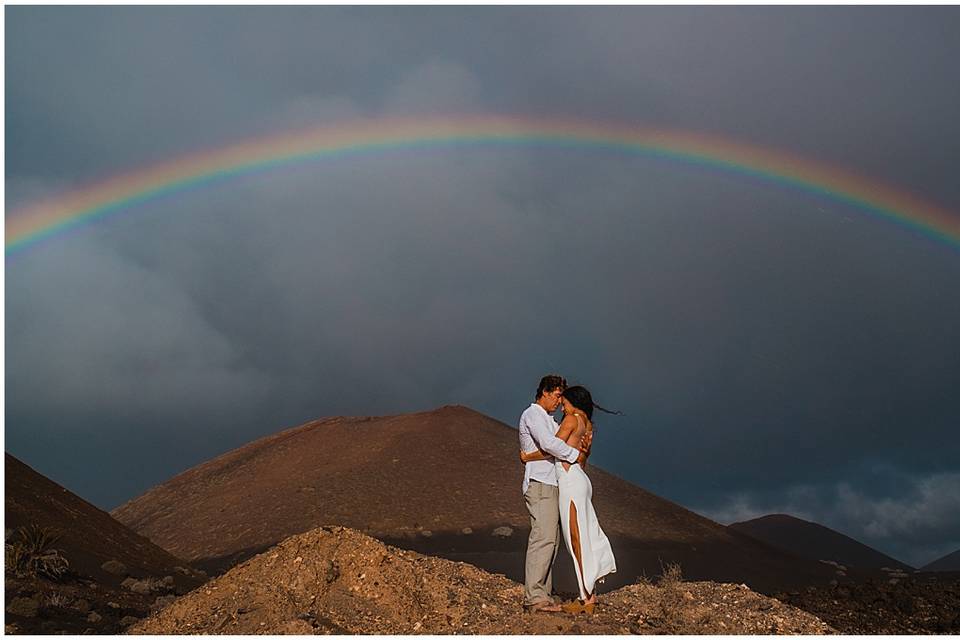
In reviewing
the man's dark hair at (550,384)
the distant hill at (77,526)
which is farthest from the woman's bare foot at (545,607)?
the distant hill at (77,526)

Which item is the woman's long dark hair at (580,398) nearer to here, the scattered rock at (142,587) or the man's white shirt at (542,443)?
the man's white shirt at (542,443)

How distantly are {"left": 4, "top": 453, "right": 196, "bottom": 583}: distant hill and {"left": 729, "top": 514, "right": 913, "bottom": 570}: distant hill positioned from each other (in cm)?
5510

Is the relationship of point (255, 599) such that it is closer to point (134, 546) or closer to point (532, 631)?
point (532, 631)

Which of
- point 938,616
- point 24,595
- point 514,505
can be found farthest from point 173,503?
point 938,616

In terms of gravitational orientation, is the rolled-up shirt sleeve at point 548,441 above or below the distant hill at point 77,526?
below

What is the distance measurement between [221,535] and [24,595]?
27437mm

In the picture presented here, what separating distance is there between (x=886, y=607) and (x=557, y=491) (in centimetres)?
699

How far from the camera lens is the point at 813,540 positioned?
267 ft

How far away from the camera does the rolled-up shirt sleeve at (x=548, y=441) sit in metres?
9.51

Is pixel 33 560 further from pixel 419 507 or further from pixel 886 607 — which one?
pixel 419 507

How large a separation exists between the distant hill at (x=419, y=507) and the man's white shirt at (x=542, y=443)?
778 inches

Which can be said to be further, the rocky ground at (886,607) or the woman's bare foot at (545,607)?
the rocky ground at (886,607)

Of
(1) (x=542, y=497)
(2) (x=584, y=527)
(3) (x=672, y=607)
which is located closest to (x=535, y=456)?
(1) (x=542, y=497)

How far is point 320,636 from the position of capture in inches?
376
